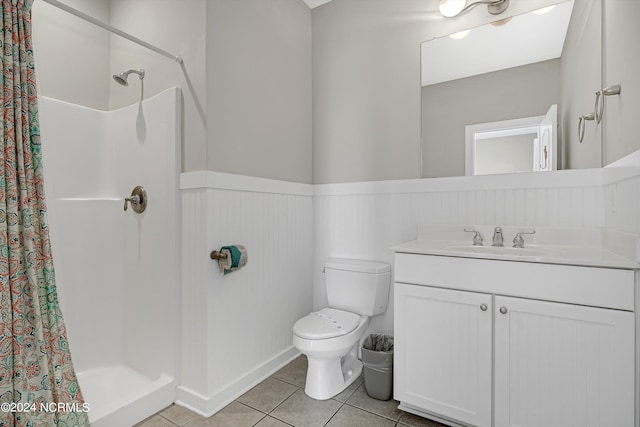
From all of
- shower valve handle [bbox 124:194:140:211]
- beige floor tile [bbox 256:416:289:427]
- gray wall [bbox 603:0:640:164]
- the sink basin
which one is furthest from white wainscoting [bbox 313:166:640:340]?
shower valve handle [bbox 124:194:140:211]

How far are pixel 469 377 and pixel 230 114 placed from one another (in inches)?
69.3

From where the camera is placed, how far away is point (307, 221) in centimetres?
249

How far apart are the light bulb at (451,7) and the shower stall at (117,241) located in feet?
5.42

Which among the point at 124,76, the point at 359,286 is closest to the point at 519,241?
the point at 359,286

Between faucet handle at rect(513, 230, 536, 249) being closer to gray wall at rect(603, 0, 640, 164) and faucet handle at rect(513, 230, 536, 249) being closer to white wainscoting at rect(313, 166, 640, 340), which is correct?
white wainscoting at rect(313, 166, 640, 340)

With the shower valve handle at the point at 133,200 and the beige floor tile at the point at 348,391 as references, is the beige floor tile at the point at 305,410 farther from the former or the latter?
the shower valve handle at the point at 133,200

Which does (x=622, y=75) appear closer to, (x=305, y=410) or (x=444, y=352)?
(x=444, y=352)

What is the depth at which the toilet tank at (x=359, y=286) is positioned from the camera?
Result: 2.07 metres

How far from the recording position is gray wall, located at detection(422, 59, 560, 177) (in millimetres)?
1814

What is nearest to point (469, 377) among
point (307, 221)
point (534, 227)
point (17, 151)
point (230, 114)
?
point (534, 227)

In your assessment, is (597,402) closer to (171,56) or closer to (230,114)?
(230,114)

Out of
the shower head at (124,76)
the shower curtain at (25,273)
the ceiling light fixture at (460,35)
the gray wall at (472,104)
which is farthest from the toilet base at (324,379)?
the ceiling light fixture at (460,35)

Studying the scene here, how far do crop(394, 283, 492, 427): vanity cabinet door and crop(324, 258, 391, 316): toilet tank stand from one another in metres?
0.41

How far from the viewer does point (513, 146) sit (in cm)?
186
